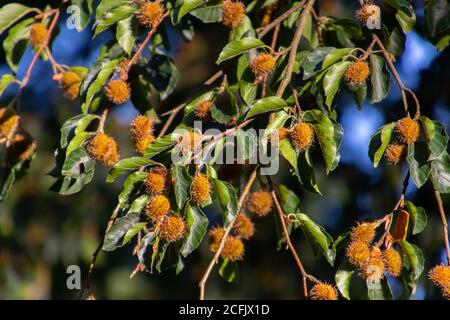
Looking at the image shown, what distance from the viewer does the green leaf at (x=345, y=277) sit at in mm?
1561

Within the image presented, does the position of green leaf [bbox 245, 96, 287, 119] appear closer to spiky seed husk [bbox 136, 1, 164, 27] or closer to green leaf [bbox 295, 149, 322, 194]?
green leaf [bbox 295, 149, 322, 194]

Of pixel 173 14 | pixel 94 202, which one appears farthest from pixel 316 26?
pixel 94 202

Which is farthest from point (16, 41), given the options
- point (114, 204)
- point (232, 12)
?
point (114, 204)

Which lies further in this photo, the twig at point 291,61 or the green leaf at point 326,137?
the twig at point 291,61

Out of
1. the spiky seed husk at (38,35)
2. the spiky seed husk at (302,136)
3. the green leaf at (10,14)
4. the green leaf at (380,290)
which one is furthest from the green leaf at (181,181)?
the green leaf at (10,14)

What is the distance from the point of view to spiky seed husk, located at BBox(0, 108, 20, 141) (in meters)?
1.85

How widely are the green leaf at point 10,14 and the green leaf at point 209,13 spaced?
538mm

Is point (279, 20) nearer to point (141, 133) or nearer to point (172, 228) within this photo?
point (141, 133)

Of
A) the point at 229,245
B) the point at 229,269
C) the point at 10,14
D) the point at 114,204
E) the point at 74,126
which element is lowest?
the point at 114,204

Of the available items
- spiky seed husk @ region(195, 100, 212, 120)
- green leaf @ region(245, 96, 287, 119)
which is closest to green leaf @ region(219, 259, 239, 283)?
spiky seed husk @ region(195, 100, 212, 120)

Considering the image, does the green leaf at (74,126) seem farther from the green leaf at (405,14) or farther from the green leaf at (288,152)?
the green leaf at (405,14)

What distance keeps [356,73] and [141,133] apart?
48 centimetres

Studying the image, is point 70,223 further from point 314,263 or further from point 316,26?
point 316,26

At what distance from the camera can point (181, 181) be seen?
1416 mm
